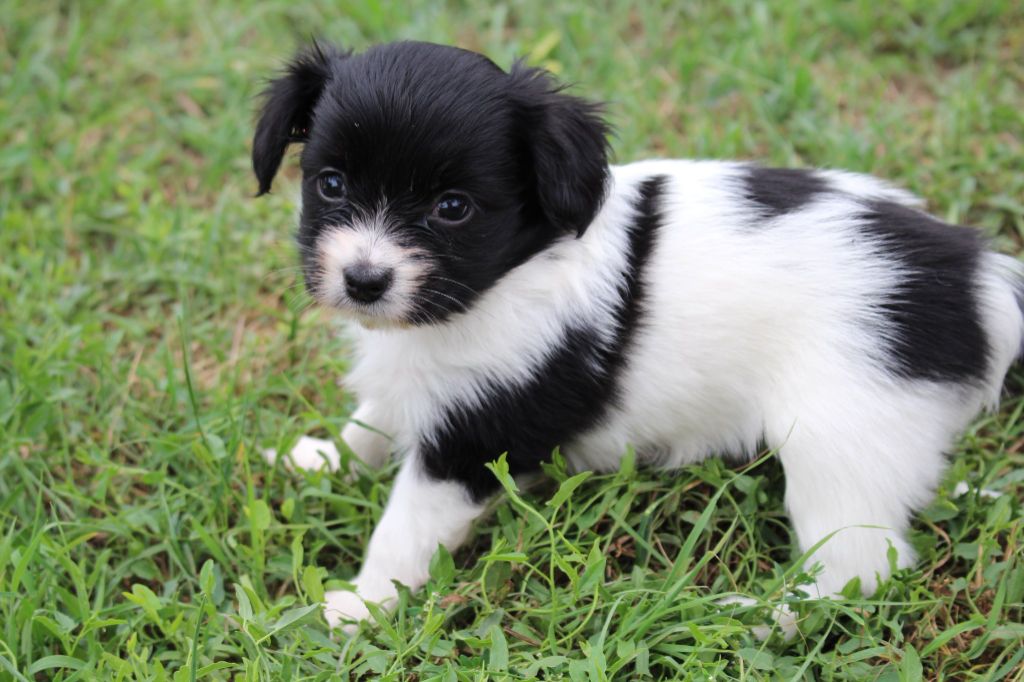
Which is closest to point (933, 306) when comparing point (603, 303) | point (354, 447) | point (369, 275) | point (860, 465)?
point (860, 465)

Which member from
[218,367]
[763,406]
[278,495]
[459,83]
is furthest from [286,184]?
[763,406]

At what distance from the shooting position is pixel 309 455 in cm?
357

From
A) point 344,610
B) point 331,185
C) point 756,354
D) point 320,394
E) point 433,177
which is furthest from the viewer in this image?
point 320,394

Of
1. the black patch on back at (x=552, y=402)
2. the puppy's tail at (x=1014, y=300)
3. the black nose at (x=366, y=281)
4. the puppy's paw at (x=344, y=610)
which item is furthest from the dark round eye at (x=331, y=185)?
the puppy's tail at (x=1014, y=300)

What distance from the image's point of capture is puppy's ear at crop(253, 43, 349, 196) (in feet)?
9.62

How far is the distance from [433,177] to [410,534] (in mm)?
1016

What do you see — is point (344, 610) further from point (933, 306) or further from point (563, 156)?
point (933, 306)

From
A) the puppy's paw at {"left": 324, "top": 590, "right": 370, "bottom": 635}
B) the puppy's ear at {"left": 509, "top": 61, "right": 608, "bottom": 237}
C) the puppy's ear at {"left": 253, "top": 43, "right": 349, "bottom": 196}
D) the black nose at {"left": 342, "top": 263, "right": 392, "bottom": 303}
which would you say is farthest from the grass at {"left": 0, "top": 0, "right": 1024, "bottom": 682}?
the puppy's ear at {"left": 509, "top": 61, "right": 608, "bottom": 237}

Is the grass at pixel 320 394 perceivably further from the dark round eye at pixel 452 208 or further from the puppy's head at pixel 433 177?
the dark round eye at pixel 452 208

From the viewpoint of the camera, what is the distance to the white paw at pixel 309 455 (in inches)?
138

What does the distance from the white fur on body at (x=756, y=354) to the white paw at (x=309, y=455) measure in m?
0.58

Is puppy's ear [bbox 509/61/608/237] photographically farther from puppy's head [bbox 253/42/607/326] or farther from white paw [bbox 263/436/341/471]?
white paw [bbox 263/436/341/471]

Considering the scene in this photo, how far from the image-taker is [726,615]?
9.34 feet

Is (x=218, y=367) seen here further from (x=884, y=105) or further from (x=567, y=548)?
(x=884, y=105)
